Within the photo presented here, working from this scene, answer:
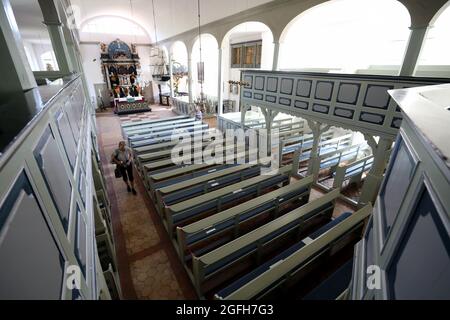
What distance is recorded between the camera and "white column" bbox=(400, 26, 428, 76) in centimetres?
455

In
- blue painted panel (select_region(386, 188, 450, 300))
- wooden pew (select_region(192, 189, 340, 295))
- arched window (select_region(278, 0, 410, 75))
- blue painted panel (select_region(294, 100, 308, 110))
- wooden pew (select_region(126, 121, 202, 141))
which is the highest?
arched window (select_region(278, 0, 410, 75))

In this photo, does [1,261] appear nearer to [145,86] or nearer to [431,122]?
[431,122]

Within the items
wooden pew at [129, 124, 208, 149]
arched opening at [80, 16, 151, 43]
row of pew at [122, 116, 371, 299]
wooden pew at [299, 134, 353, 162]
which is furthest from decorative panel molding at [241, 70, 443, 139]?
arched opening at [80, 16, 151, 43]

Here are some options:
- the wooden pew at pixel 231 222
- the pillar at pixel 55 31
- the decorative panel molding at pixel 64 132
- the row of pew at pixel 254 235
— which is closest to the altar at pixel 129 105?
the row of pew at pixel 254 235

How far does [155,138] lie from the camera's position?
8.15m

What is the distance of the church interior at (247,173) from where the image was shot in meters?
1.02

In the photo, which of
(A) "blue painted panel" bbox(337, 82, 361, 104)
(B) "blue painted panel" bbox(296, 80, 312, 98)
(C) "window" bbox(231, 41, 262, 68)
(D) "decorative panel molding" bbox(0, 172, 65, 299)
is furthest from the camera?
(C) "window" bbox(231, 41, 262, 68)

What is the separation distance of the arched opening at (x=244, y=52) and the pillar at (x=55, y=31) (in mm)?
6704

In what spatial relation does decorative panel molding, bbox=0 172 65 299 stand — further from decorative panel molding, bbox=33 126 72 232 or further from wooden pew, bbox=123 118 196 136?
wooden pew, bbox=123 118 196 136

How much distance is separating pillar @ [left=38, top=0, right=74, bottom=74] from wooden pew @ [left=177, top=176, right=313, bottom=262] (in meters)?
4.68

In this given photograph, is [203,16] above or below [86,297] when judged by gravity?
above

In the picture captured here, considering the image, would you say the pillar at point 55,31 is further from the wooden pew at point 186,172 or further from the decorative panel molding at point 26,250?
the decorative panel molding at point 26,250

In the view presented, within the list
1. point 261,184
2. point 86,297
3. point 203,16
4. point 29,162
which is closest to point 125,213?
point 261,184
